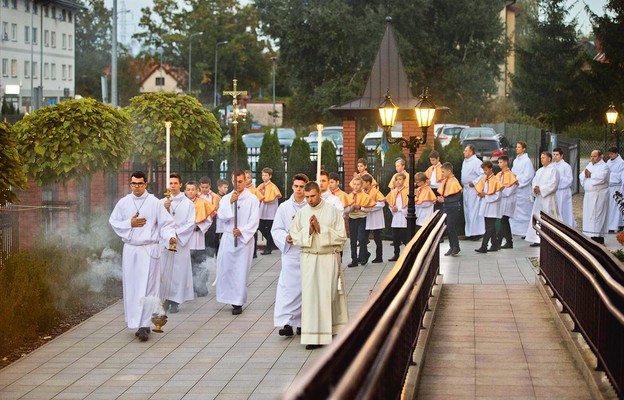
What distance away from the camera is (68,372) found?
12.4 metres

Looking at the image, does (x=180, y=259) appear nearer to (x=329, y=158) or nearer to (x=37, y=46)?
(x=329, y=158)

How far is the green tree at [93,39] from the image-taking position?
123 m

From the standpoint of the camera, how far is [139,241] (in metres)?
14.8

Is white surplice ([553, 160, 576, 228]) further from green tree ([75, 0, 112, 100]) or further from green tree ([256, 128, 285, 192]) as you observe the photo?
green tree ([75, 0, 112, 100])

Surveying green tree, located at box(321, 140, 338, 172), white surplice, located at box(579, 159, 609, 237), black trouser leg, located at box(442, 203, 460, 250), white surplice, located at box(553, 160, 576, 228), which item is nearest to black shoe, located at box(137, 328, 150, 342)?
black trouser leg, located at box(442, 203, 460, 250)

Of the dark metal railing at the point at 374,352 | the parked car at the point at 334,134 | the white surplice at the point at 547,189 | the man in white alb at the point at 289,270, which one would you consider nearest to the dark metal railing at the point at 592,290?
the dark metal railing at the point at 374,352

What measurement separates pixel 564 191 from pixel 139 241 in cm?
1137

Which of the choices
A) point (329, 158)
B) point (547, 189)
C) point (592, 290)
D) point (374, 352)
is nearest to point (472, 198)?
point (547, 189)

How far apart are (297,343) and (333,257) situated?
1.06 metres

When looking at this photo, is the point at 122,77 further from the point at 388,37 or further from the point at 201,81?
the point at 388,37

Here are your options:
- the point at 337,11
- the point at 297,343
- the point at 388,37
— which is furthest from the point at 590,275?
the point at 337,11

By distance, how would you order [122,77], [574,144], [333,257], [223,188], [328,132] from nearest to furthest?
[333,257] < [223,188] < [574,144] < [328,132] < [122,77]

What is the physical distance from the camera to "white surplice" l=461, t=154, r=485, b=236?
2480 centimetres

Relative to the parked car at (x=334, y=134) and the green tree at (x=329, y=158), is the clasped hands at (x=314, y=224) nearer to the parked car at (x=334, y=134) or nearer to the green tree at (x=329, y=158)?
the green tree at (x=329, y=158)
